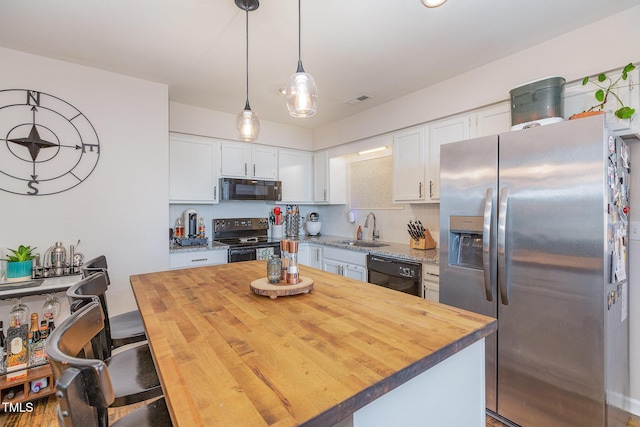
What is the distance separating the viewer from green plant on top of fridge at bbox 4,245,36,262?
2186mm

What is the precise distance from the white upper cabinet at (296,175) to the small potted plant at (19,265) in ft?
8.68

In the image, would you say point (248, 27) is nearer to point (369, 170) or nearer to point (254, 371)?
point (254, 371)

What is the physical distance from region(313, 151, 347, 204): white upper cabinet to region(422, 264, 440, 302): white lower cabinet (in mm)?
1986

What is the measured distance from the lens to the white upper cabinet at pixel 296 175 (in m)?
4.26

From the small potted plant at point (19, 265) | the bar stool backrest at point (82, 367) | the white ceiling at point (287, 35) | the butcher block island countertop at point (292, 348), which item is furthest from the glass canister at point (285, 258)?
the small potted plant at point (19, 265)

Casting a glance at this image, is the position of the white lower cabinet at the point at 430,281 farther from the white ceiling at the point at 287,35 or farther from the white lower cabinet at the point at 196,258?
the white lower cabinet at the point at 196,258

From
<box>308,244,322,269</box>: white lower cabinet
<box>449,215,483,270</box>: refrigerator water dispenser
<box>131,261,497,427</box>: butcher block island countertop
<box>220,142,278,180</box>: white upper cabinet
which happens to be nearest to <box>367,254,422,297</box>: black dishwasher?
<box>449,215,483,270</box>: refrigerator water dispenser

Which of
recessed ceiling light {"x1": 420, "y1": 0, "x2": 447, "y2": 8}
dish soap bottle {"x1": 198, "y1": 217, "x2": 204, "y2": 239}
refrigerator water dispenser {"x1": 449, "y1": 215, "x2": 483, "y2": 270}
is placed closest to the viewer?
→ recessed ceiling light {"x1": 420, "y1": 0, "x2": 447, "y2": 8}

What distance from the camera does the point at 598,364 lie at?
1503mm

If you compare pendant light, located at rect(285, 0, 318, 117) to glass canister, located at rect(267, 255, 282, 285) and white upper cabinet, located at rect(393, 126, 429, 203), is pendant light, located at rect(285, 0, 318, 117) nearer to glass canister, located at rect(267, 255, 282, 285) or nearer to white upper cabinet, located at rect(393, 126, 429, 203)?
glass canister, located at rect(267, 255, 282, 285)

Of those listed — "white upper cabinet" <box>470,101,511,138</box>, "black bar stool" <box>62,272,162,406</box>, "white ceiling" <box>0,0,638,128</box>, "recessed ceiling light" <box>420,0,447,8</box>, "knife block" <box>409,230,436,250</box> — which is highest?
"white ceiling" <box>0,0,638,128</box>

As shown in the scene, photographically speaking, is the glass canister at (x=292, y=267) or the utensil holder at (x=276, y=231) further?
the utensil holder at (x=276, y=231)

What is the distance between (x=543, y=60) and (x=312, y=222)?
3224mm

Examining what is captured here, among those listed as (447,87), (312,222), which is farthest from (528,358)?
(312,222)
